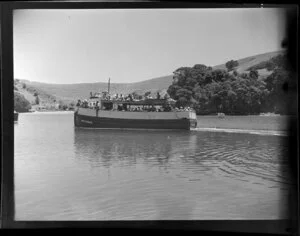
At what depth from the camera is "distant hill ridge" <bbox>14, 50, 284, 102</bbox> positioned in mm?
2828

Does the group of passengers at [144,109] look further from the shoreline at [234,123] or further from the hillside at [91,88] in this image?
the shoreline at [234,123]

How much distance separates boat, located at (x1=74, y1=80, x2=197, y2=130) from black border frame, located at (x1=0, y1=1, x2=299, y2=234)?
0.54 meters

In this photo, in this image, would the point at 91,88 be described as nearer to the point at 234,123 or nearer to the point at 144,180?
the point at 144,180

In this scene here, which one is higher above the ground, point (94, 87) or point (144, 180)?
point (94, 87)

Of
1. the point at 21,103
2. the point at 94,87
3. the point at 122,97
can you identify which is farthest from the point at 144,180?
the point at 21,103

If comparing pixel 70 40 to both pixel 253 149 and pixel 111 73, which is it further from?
pixel 253 149

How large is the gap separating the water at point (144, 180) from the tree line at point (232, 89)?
0.88ft

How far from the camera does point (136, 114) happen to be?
304 cm

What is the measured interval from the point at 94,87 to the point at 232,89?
1.06 metres

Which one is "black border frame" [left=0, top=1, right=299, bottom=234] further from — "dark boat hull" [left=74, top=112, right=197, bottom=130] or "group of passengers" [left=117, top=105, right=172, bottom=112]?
"group of passengers" [left=117, top=105, right=172, bottom=112]

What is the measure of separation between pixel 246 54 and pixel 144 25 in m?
0.78

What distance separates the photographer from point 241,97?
9.68 feet

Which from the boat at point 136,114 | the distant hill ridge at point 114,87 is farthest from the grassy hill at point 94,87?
the boat at point 136,114

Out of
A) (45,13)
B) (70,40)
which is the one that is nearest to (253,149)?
(70,40)
